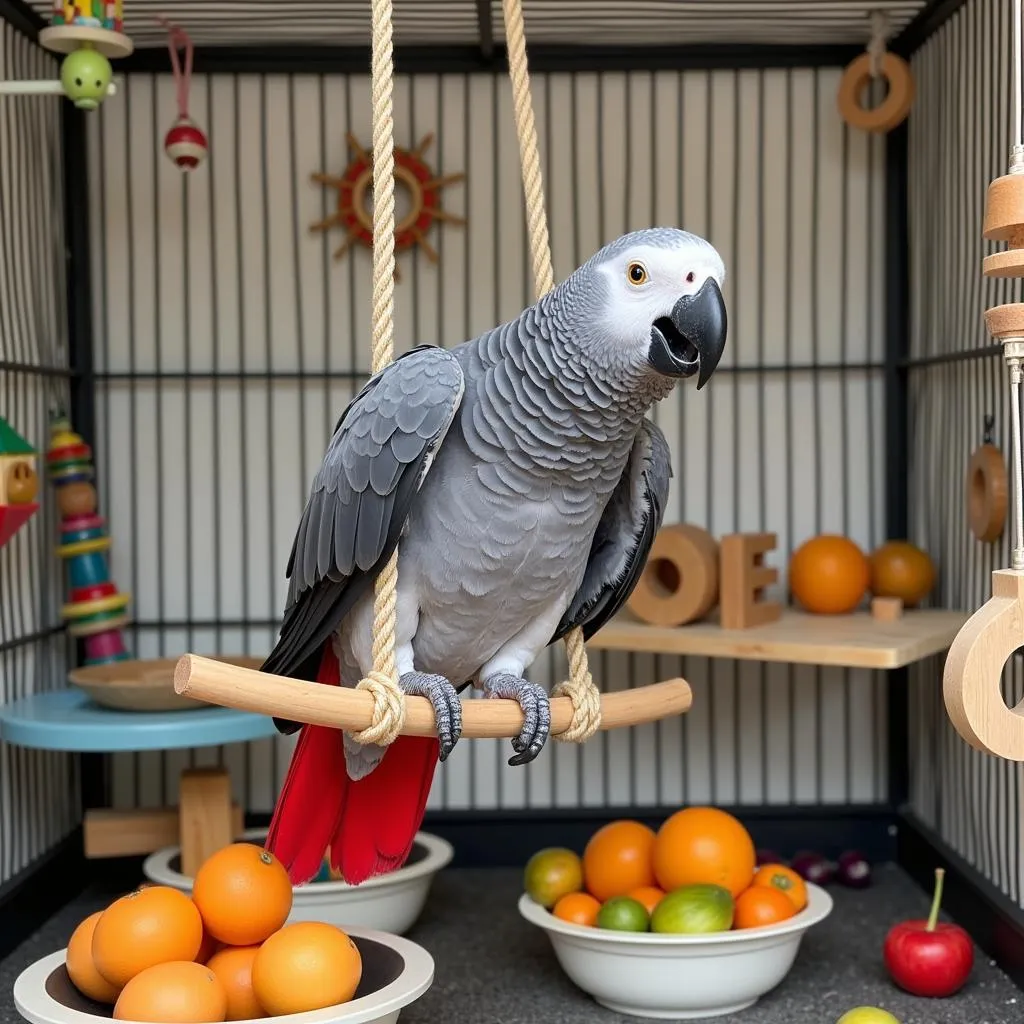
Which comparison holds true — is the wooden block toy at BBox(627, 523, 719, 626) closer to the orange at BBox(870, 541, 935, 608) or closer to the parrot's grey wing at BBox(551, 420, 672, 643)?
the orange at BBox(870, 541, 935, 608)

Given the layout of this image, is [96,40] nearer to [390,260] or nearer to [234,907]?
[390,260]

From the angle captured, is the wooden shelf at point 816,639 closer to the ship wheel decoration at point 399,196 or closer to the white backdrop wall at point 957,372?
the white backdrop wall at point 957,372

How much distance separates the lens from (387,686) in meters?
1.46

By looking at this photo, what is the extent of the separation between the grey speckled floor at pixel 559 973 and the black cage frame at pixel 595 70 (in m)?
0.18

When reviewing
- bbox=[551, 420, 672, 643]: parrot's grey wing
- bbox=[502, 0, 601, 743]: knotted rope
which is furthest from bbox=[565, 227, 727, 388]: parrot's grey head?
bbox=[551, 420, 672, 643]: parrot's grey wing

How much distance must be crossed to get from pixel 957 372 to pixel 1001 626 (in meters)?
1.45

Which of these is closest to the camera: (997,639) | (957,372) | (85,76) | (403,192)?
(997,639)

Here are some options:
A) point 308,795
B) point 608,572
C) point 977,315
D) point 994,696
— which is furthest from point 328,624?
point 977,315

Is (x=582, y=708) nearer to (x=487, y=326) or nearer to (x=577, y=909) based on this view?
(x=577, y=909)

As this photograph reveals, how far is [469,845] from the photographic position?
323 cm

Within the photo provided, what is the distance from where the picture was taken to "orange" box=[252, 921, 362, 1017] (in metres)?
1.67

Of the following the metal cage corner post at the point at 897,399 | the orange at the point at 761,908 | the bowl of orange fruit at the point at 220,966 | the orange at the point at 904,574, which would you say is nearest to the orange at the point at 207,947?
the bowl of orange fruit at the point at 220,966

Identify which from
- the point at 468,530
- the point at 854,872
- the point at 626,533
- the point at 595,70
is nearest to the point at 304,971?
the point at 468,530

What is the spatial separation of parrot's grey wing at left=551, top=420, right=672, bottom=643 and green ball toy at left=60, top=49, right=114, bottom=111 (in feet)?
4.57
